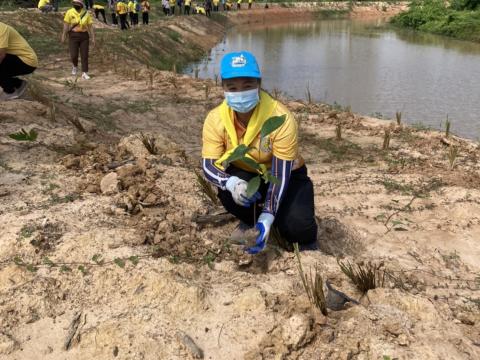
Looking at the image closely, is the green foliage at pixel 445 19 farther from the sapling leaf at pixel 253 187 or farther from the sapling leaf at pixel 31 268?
the sapling leaf at pixel 31 268

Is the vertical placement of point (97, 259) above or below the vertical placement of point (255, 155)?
below

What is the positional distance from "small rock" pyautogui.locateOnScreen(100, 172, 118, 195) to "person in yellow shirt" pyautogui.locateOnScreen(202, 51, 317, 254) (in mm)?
969

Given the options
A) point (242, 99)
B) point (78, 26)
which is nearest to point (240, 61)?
point (242, 99)

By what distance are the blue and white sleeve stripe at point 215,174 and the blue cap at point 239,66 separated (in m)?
0.54

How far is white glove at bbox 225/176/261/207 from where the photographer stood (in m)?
2.52

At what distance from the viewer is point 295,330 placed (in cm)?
200

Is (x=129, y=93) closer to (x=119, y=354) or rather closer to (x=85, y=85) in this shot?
(x=85, y=85)

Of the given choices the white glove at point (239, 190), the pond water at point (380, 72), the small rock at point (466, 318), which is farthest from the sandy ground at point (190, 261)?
the pond water at point (380, 72)

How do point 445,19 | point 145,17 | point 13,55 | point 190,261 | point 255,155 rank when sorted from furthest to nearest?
point 445,19, point 145,17, point 13,55, point 255,155, point 190,261

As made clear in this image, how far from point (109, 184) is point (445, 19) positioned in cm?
2977

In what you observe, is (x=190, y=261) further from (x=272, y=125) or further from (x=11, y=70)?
(x=11, y=70)

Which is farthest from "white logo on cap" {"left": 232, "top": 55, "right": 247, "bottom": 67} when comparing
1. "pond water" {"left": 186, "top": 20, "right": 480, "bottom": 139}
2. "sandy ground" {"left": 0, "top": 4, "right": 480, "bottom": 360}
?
"pond water" {"left": 186, "top": 20, "right": 480, "bottom": 139}

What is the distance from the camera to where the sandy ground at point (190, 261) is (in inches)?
79.4

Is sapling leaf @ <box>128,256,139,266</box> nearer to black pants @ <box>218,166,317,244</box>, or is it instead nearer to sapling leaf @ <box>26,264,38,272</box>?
sapling leaf @ <box>26,264,38,272</box>
